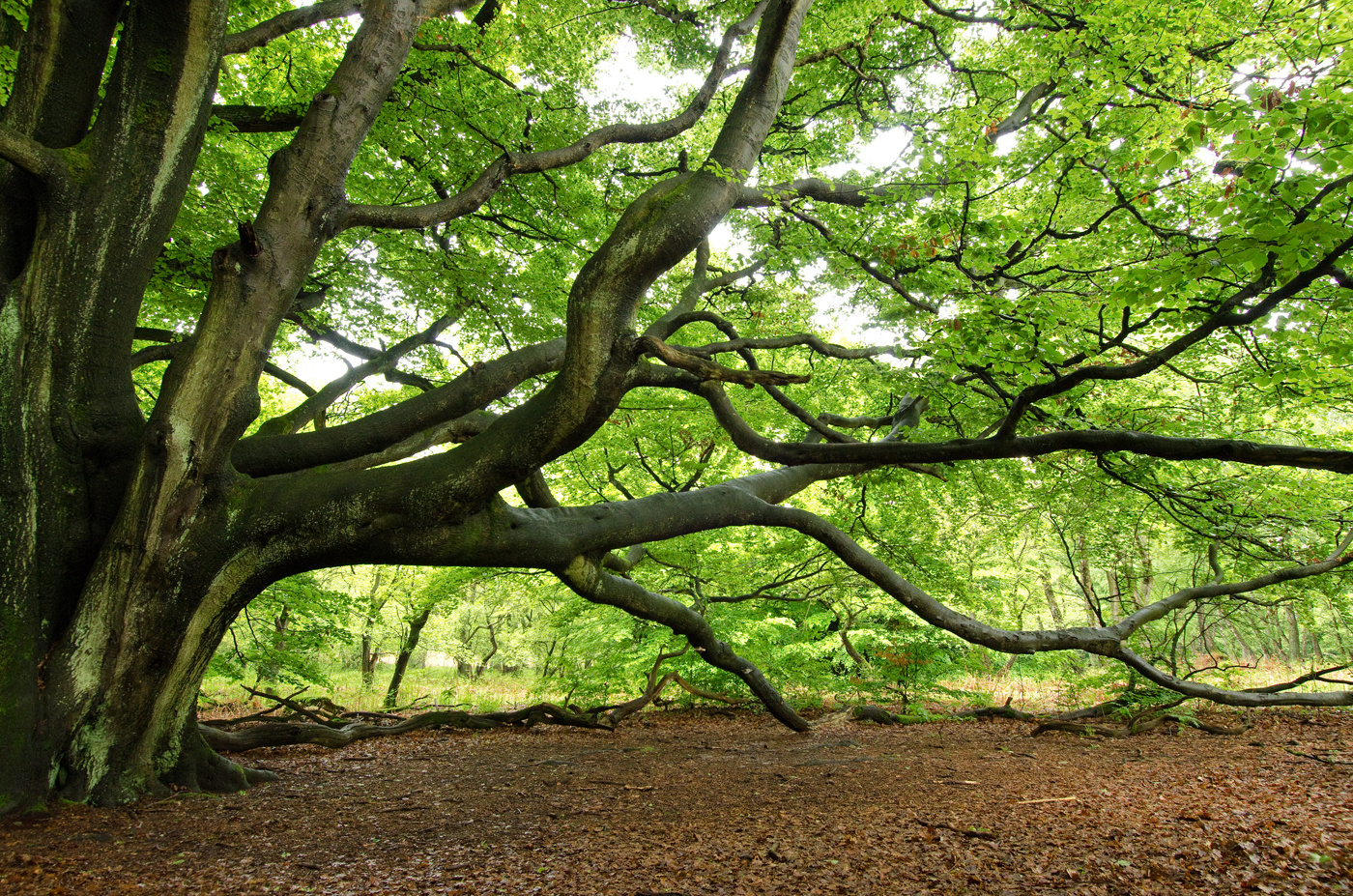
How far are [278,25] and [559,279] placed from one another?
161 inches

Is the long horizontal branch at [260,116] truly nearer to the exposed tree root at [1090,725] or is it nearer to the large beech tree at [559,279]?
the large beech tree at [559,279]

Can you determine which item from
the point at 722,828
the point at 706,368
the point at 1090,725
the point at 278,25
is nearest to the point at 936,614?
the point at 722,828

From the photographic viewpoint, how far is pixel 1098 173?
5.24m

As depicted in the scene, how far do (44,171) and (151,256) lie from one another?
0.57 m

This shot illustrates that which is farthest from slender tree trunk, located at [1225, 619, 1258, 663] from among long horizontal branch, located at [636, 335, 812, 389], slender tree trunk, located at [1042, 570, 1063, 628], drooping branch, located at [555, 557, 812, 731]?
long horizontal branch, located at [636, 335, 812, 389]

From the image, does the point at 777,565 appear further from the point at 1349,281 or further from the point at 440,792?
the point at 1349,281

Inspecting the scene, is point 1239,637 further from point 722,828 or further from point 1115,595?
point 722,828

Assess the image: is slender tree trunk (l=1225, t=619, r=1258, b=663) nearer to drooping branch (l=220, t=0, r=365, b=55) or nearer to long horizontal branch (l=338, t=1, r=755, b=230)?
long horizontal branch (l=338, t=1, r=755, b=230)

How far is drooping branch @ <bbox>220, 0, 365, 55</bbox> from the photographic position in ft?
13.2

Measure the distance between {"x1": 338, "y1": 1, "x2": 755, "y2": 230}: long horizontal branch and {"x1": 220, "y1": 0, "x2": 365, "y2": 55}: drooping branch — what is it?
122 centimetres

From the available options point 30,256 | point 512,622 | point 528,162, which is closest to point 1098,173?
→ point 528,162

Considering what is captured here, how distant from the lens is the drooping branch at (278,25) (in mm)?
4012

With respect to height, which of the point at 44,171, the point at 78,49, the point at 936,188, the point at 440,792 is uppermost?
the point at 936,188

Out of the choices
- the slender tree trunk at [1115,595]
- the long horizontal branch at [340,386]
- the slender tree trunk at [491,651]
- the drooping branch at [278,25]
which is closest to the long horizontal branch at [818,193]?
the drooping branch at [278,25]
